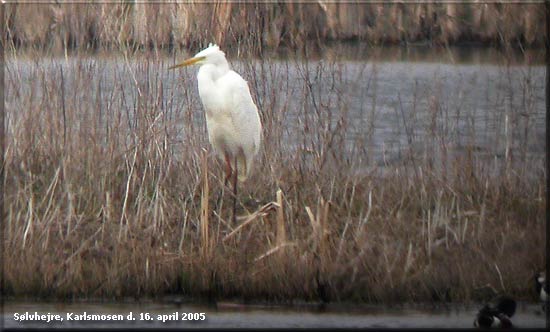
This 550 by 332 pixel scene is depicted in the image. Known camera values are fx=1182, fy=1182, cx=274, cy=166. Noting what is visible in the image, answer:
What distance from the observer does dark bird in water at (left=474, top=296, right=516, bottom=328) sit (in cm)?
566

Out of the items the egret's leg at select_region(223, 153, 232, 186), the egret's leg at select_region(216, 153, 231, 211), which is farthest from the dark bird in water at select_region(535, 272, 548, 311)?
the egret's leg at select_region(223, 153, 232, 186)

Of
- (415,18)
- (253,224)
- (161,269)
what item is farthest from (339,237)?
(415,18)

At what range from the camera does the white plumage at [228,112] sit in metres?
7.41

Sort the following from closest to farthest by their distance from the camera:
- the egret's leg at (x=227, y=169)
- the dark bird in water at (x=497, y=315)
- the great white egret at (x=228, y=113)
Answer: the dark bird in water at (x=497, y=315), the great white egret at (x=228, y=113), the egret's leg at (x=227, y=169)

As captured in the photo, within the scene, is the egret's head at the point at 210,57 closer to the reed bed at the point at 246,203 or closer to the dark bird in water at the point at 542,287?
the reed bed at the point at 246,203

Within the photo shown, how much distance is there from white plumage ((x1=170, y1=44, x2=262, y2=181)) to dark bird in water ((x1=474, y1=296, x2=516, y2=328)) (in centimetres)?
231

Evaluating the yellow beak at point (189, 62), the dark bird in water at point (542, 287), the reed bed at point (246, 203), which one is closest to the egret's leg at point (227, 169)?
the reed bed at point (246, 203)

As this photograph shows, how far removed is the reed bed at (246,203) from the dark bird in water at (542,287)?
9 centimetres

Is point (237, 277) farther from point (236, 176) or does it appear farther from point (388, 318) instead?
point (236, 176)

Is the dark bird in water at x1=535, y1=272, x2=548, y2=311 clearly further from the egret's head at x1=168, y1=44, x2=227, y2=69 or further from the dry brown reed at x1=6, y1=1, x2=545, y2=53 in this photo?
the egret's head at x1=168, y1=44, x2=227, y2=69

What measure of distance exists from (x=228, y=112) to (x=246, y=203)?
0.61 m

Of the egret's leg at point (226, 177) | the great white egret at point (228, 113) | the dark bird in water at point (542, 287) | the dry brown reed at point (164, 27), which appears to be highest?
the dry brown reed at point (164, 27)

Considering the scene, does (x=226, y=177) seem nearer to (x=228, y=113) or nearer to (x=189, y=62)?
(x=228, y=113)

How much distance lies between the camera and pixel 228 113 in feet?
25.4
